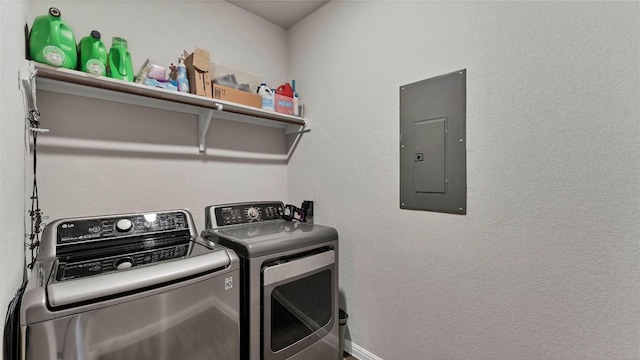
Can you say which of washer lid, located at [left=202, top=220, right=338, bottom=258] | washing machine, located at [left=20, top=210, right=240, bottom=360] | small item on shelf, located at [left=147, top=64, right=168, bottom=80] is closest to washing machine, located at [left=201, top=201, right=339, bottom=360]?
washer lid, located at [left=202, top=220, right=338, bottom=258]

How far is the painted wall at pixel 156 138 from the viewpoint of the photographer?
1.43 meters

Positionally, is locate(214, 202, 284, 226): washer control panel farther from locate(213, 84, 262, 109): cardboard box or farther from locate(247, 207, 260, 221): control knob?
locate(213, 84, 262, 109): cardboard box

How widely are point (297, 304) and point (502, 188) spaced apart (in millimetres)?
1244

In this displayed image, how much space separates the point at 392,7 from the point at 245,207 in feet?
5.35

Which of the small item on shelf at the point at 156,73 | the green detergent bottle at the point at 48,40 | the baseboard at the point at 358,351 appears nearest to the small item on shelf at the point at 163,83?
the small item on shelf at the point at 156,73

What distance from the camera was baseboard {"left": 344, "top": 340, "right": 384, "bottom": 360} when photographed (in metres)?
1.77

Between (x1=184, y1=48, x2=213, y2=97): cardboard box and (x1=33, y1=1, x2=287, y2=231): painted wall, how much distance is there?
0.84 ft

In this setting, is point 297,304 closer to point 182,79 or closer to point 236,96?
point 236,96

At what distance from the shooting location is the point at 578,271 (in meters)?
1.08

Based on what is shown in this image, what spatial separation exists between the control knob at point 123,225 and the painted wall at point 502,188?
128 centimetres

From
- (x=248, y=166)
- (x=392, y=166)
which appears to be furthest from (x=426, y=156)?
(x=248, y=166)

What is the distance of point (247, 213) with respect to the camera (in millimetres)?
1858

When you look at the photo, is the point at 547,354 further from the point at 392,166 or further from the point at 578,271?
the point at 392,166

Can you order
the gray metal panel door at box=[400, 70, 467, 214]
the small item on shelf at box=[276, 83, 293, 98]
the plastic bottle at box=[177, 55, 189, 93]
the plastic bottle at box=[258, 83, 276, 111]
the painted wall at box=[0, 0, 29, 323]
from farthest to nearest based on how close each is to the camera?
the small item on shelf at box=[276, 83, 293, 98] < the plastic bottle at box=[258, 83, 276, 111] < the plastic bottle at box=[177, 55, 189, 93] < the gray metal panel door at box=[400, 70, 467, 214] < the painted wall at box=[0, 0, 29, 323]
